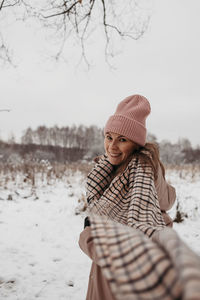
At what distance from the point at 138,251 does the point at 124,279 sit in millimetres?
80

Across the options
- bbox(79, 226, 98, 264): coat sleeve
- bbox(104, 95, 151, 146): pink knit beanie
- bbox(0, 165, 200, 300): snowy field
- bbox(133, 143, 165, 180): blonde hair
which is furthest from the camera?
bbox(0, 165, 200, 300): snowy field

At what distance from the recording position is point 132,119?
1.33 m

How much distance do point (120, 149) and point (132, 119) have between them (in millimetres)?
237

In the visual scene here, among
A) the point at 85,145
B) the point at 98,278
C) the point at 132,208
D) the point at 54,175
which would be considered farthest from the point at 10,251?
the point at 85,145

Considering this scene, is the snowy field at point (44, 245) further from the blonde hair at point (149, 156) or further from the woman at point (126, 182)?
the blonde hair at point (149, 156)

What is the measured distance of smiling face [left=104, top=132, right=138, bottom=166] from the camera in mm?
1327


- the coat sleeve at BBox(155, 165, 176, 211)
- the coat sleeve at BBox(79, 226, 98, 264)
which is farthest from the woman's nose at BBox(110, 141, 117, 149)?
the coat sleeve at BBox(79, 226, 98, 264)

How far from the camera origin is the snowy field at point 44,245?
7.29 ft

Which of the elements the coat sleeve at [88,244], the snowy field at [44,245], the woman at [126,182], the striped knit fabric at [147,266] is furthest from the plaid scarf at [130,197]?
the snowy field at [44,245]

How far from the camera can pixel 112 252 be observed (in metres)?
0.56

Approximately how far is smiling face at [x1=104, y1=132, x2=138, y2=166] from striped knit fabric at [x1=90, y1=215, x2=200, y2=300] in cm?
75

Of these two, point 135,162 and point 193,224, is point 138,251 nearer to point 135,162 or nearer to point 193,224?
point 135,162

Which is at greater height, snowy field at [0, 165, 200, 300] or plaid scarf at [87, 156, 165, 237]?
plaid scarf at [87, 156, 165, 237]

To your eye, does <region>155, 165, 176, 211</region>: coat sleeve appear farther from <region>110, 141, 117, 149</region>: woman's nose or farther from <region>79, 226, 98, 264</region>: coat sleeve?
<region>79, 226, 98, 264</region>: coat sleeve
